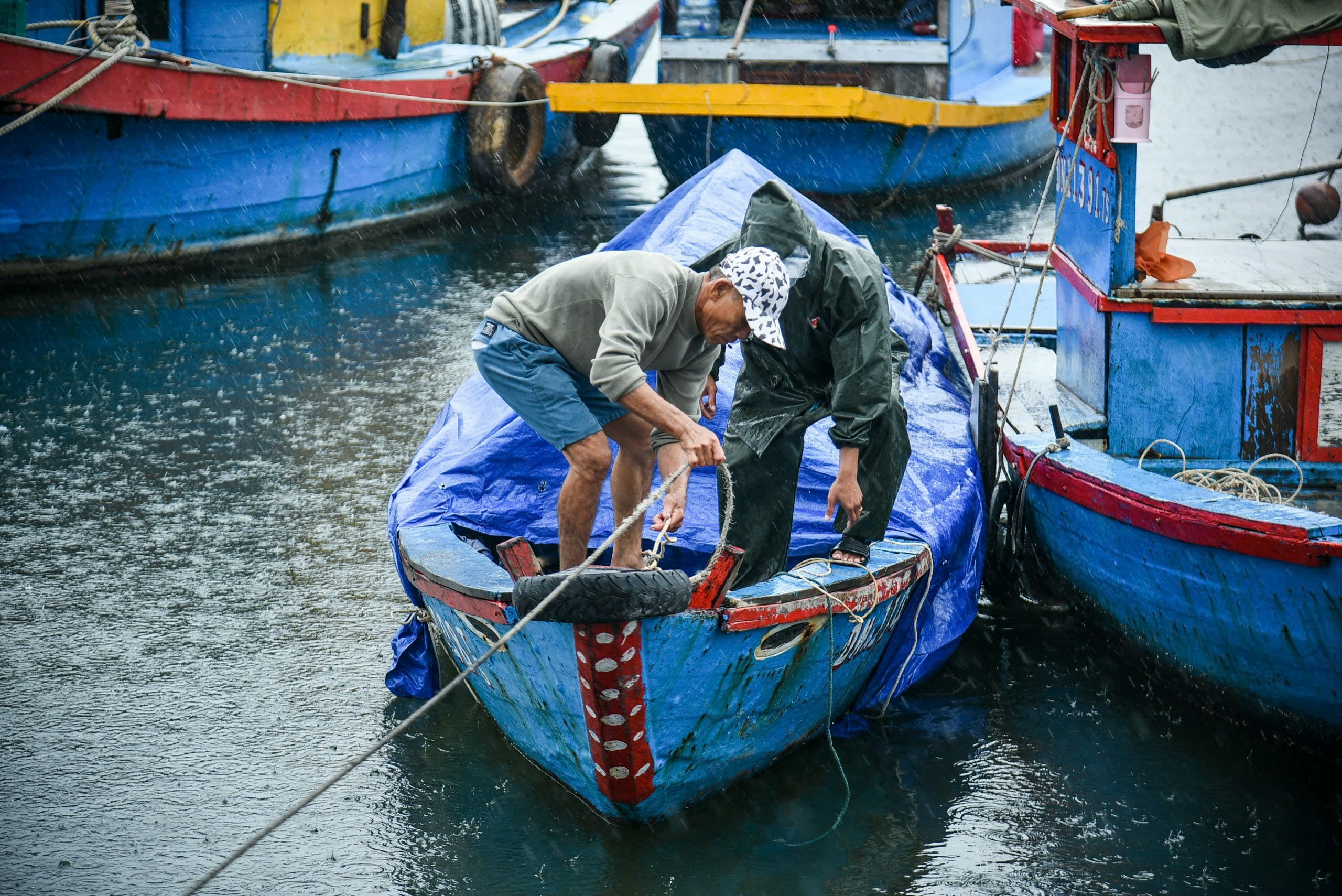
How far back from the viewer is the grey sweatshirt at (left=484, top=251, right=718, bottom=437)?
3.83m

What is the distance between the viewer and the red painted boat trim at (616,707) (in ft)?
12.0

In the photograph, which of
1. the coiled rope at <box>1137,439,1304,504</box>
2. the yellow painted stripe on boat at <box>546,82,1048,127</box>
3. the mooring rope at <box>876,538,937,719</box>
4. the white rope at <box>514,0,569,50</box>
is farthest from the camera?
the white rope at <box>514,0,569,50</box>

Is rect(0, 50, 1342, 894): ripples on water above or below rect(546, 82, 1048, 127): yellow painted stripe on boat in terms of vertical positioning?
below

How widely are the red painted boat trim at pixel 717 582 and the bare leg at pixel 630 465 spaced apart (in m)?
0.56

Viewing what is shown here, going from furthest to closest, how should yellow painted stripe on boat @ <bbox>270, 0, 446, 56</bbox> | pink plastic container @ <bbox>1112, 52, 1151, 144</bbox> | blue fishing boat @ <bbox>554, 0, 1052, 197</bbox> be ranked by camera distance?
yellow painted stripe on boat @ <bbox>270, 0, 446, 56</bbox>, blue fishing boat @ <bbox>554, 0, 1052, 197</bbox>, pink plastic container @ <bbox>1112, 52, 1151, 144</bbox>

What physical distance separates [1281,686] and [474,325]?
21.8 ft

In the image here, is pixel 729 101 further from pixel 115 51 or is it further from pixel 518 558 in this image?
pixel 518 558

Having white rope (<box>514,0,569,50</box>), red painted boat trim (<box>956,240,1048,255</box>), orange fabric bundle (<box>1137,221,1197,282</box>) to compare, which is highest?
white rope (<box>514,0,569,50</box>)

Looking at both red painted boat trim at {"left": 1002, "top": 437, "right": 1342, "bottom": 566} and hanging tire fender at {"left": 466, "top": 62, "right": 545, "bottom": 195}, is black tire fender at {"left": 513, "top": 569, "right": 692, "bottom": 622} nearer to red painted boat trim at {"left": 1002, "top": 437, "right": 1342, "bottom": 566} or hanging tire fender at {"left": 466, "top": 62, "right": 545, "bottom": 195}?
red painted boat trim at {"left": 1002, "top": 437, "right": 1342, "bottom": 566}

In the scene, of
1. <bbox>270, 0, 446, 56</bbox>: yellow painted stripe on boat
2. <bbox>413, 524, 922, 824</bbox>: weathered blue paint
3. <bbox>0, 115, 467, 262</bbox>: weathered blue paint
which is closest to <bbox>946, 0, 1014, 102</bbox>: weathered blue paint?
<bbox>0, 115, 467, 262</bbox>: weathered blue paint

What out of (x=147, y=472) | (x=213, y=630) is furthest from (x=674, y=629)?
(x=147, y=472)

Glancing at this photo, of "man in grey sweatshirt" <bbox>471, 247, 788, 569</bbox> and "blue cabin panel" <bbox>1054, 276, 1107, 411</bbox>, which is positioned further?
"blue cabin panel" <bbox>1054, 276, 1107, 411</bbox>

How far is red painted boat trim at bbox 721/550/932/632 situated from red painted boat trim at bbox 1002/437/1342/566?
69cm

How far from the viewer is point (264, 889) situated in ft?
12.9
